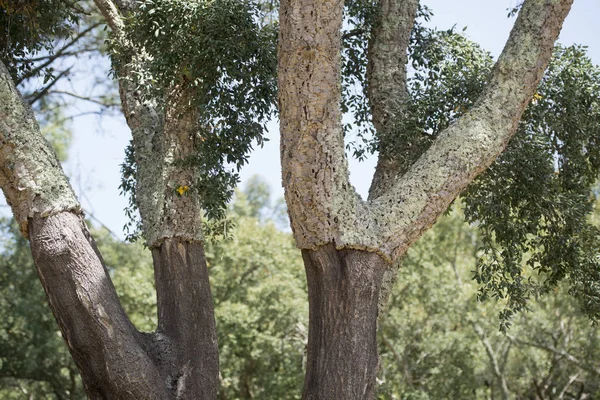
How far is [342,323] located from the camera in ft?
14.9

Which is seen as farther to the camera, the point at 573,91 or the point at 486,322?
the point at 486,322

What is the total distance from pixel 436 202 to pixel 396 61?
1964 millimetres

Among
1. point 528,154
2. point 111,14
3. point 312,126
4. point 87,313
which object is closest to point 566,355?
point 528,154

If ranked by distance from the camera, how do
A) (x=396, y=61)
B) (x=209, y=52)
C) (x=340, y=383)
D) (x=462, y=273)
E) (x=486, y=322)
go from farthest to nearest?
(x=462, y=273) < (x=486, y=322) < (x=396, y=61) < (x=209, y=52) < (x=340, y=383)

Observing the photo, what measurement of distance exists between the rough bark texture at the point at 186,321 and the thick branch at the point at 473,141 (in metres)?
1.49

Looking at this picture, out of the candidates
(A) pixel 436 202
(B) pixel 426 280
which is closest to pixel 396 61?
(A) pixel 436 202

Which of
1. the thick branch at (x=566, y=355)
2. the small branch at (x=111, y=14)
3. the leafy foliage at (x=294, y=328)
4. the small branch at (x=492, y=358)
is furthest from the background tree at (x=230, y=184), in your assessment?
the thick branch at (x=566, y=355)

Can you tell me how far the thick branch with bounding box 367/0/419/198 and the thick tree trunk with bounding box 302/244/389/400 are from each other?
1.64 metres

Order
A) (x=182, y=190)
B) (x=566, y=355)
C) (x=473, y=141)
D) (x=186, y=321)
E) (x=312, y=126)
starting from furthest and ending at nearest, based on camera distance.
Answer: (x=566, y=355) < (x=182, y=190) < (x=186, y=321) < (x=473, y=141) < (x=312, y=126)

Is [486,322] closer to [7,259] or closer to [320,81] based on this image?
[7,259]

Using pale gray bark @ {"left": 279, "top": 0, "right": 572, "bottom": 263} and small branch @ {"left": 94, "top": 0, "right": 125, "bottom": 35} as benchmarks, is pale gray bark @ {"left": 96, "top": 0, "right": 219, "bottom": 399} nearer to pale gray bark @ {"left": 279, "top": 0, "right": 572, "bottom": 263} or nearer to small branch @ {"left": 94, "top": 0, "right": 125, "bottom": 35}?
small branch @ {"left": 94, "top": 0, "right": 125, "bottom": 35}

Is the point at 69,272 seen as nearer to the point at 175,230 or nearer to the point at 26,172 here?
the point at 26,172

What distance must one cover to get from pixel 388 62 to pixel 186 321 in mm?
2783

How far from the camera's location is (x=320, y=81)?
15.1 feet
